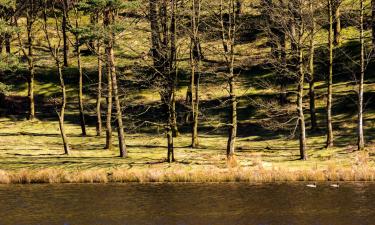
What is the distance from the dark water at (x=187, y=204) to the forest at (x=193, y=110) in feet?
9.89

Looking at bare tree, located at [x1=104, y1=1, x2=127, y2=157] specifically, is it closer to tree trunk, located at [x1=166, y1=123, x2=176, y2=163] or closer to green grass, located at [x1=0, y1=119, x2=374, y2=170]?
green grass, located at [x1=0, y1=119, x2=374, y2=170]

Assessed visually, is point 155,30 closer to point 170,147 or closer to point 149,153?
point 149,153

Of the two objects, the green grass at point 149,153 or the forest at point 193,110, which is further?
the green grass at point 149,153

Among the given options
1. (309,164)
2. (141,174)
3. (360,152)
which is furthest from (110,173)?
(360,152)

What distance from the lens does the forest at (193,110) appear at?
130 ft

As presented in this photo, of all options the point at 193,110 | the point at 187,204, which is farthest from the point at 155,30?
the point at 187,204

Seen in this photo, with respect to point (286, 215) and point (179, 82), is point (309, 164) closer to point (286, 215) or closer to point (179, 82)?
point (286, 215)

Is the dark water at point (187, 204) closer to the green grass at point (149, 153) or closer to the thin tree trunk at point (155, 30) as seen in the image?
the green grass at point (149, 153)

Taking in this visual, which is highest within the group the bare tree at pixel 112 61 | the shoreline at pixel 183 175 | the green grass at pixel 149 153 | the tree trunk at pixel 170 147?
the bare tree at pixel 112 61

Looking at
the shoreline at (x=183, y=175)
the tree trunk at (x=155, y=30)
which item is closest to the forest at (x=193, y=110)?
the shoreline at (x=183, y=175)

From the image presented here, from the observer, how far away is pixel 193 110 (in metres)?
43.0

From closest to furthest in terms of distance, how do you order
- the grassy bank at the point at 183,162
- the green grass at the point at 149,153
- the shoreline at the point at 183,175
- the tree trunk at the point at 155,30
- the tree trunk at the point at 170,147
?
the shoreline at the point at 183,175
the grassy bank at the point at 183,162
the green grass at the point at 149,153
the tree trunk at the point at 155,30
the tree trunk at the point at 170,147

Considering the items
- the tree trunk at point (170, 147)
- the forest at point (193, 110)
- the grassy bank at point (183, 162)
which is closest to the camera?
the grassy bank at point (183, 162)

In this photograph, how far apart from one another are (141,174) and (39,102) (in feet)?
108
